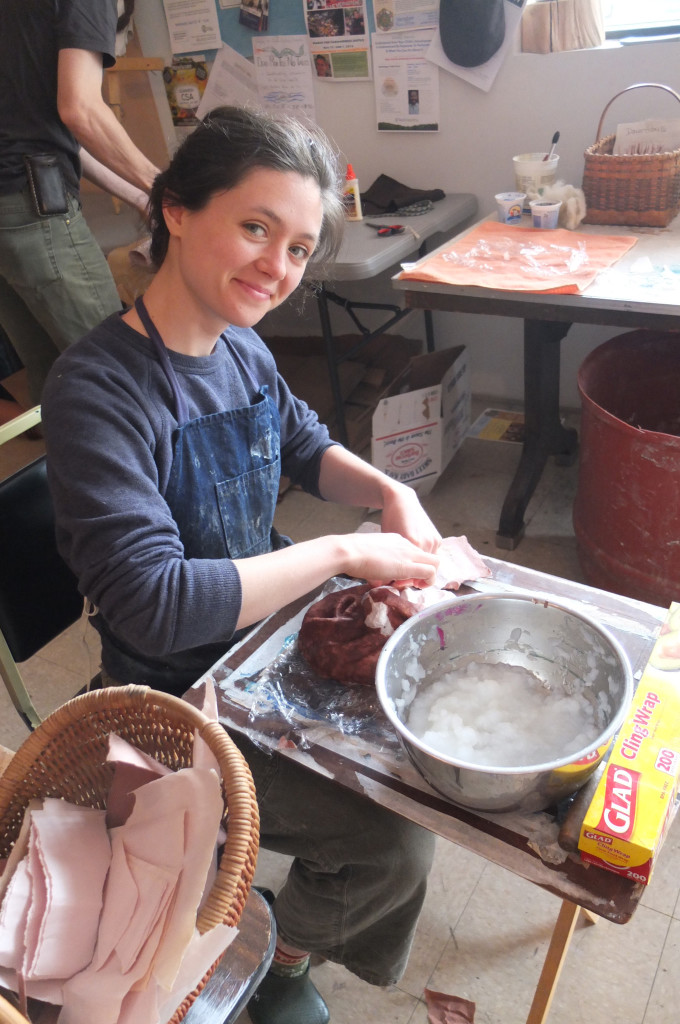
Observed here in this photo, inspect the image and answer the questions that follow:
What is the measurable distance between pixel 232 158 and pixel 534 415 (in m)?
1.55

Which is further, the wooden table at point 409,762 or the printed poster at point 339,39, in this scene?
the printed poster at point 339,39

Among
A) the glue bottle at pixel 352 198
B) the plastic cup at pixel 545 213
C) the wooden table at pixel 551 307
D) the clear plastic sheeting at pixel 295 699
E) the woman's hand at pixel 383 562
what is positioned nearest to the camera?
the clear plastic sheeting at pixel 295 699

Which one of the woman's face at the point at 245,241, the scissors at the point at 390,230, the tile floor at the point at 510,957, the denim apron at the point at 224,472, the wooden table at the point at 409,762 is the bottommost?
the tile floor at the point at 510,957

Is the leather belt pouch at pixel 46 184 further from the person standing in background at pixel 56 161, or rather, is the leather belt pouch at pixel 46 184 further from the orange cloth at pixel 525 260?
the orange cloth at pixel 525 260

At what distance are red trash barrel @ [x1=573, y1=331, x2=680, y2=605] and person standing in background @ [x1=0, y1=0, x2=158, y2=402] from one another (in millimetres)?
1232

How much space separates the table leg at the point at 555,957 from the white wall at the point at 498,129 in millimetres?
2120

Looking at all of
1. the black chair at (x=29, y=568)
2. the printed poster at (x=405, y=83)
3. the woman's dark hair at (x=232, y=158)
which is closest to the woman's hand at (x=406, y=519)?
the woman's dark hair at (x=232, y=158)

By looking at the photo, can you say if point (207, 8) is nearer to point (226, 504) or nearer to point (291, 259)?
point (291, 259)

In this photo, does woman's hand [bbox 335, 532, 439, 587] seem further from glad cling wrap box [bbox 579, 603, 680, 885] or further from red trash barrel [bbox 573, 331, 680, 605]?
red trash barrel [bbox 573, 331, 680, 605]

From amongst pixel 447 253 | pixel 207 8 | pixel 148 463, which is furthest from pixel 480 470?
pixel 207 8

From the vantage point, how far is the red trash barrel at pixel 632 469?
169cm

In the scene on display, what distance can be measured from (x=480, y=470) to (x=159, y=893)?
2.16m

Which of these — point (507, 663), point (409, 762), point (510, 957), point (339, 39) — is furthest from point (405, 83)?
point (510, 957)

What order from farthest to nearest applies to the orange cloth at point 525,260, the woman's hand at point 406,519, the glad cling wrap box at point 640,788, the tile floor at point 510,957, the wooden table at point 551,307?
the orange cloth at point 525,260
the wooden table at point 551,307
the tile floor at point 510,957
the woman's hand at point 406,519
the glad cling wrap box at point 640,788
